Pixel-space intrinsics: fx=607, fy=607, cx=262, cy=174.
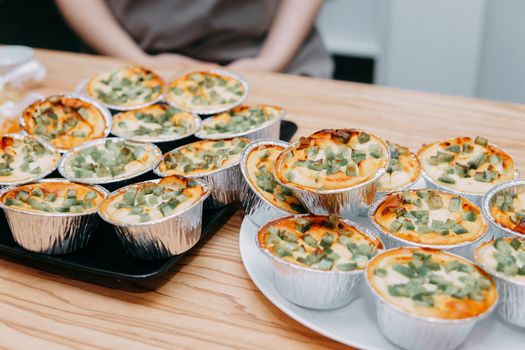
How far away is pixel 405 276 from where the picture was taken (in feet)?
3.21

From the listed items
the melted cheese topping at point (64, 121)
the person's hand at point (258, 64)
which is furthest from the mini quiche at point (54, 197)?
the person's hand at point (258, 64)

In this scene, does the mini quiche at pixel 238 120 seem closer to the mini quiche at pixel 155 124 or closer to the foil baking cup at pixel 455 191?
the mini quiche at pixel 155 124

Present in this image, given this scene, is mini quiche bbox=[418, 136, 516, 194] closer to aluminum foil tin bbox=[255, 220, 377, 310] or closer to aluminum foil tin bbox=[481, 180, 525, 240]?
aluminum foil tin bbox=[481, 180, 525, 240]

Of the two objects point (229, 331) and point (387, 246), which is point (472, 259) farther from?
point (229, 331)

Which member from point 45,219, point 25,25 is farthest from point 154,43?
point 25,25

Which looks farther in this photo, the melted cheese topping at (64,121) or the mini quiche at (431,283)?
the melted cheese topping at (64,121)

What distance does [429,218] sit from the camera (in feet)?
3.70

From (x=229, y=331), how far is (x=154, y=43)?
1.46 metres

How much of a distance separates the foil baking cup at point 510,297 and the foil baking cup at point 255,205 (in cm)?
40

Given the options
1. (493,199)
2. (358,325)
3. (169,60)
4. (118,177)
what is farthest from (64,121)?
(493,199)

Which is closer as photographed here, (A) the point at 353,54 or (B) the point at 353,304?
(B) the point at 353,304

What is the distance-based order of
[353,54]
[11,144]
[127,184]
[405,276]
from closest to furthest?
1. [405,276]
2. [127,184]
3. [11,144]
4. [353,54]

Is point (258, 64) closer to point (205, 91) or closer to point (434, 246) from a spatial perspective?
point (205, 91)

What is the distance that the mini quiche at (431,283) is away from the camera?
910 millimetres
